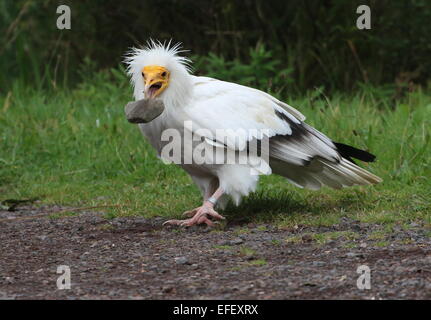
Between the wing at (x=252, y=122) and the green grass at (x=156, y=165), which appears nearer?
the wing at (x=252, y=122)

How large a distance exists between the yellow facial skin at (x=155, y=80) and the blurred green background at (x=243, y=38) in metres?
4.07

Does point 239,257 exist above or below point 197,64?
below

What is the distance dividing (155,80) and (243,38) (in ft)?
18.7

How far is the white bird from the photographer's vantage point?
18.0 feet

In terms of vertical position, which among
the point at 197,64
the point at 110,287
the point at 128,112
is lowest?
the point at 110,287

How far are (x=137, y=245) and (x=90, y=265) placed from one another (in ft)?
1.69

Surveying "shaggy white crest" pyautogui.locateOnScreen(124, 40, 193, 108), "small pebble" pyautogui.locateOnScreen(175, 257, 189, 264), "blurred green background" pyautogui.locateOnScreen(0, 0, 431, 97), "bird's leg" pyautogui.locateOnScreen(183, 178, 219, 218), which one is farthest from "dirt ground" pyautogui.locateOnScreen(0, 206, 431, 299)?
"blurred green background" pyautogui.locateOnScreen(0, 0, 431, 97)

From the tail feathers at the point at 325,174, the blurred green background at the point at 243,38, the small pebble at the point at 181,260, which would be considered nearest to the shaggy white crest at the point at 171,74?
the tail feathers at the point at 325,174

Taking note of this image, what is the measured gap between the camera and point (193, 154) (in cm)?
551

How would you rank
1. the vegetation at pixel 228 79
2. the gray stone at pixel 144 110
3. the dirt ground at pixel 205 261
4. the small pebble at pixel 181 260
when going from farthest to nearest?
the vegetation at pixel 228 79 < the gray stone at pixel 144 110 < the small pebble at pixel 181 260 < the dirt ground at pixel 205 261

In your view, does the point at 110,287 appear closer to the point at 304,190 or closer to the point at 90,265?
the point at 90,265

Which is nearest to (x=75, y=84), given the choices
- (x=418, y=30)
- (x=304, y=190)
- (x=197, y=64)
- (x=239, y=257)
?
(x=197, y=64)

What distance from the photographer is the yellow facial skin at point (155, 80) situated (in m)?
5.56

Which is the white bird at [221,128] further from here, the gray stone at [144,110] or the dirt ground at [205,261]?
the dirt ground at [205,261]
